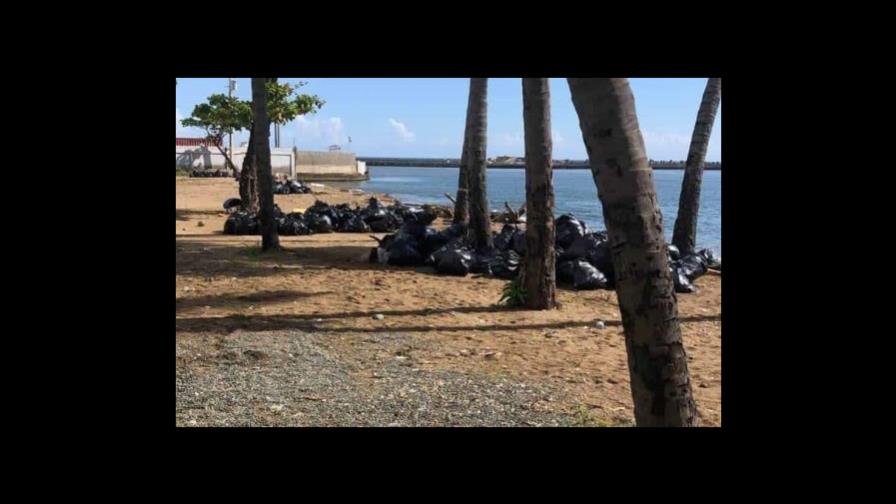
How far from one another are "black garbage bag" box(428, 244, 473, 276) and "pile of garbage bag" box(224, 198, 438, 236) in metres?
4.69

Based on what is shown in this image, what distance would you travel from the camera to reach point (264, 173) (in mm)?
12539

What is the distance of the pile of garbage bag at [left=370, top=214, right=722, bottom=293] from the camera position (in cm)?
1029

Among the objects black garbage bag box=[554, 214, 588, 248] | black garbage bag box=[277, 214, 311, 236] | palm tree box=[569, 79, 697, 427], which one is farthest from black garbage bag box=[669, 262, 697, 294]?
black garbage bag box=[277, 214, 311, 236]

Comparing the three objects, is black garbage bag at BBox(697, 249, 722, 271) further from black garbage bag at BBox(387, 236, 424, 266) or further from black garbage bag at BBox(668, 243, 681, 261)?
black garbage bag at BBox(387, 236, 424, 266)

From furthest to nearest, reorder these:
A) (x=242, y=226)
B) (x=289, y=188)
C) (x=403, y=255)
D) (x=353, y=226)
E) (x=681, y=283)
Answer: (x=289, y=188)
(x=353, y=226)
(x=242, y=226)
(x=403, y=255)
(x=681, y=283)

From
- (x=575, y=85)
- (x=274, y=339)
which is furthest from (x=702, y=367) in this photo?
(x=575, y=85)

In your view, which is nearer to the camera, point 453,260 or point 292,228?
point 453,260

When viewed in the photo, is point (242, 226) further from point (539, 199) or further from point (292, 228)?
point (539, 199)

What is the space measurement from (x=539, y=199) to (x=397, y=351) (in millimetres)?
2756

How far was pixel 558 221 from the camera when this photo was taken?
12383mm

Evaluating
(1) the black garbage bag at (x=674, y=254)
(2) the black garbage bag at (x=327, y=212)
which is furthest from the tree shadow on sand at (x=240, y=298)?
(2) the black garbage bag at (x=327, y=212)

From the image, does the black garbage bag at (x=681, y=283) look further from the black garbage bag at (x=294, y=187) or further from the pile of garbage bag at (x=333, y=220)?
the black garbage bag at (x=294, y=187)

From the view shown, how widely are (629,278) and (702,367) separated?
378 cm

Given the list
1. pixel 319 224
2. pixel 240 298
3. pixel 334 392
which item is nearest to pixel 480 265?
pixel 240 298
